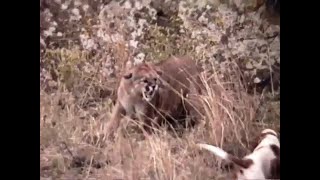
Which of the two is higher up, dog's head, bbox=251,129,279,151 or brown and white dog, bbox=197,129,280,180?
dog's head, bbox=251,129,279,151

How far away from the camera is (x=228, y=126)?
4.89 feet

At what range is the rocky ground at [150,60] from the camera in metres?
1.46

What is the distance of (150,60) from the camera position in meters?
1.50

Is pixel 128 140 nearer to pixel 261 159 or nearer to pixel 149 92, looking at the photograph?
pixel 149 92

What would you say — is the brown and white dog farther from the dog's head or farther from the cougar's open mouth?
the cougar's open mouth

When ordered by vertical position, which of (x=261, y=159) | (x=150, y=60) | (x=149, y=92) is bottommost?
(x=261, y=159)

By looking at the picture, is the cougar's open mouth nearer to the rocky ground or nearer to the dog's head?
the rocky ground

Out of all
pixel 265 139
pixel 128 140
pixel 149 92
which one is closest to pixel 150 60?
pixel 149 92

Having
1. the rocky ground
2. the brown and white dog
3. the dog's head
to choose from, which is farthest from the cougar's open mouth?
the dog's head

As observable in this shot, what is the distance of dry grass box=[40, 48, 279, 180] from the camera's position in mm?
1459

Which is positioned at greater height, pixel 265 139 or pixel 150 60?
pixel 150 60

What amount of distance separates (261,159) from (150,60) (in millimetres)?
463

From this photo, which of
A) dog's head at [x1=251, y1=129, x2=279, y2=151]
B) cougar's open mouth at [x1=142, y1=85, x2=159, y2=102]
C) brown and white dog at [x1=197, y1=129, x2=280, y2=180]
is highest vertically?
cougar's open mouth at [x1=142, y1=85, x2=159, y2=102]
